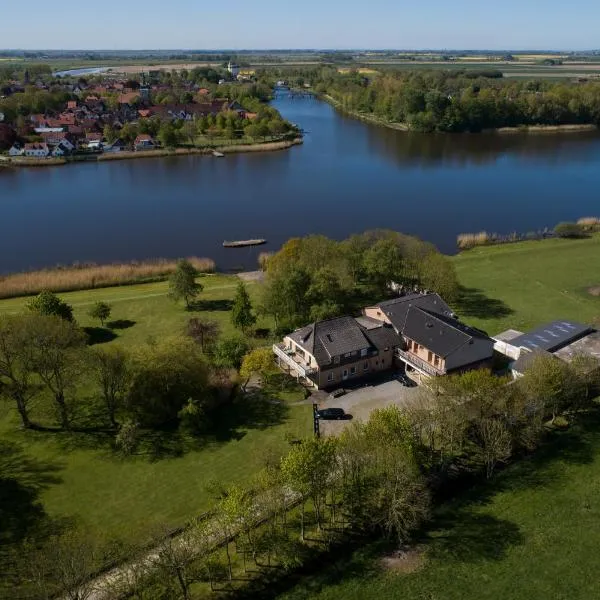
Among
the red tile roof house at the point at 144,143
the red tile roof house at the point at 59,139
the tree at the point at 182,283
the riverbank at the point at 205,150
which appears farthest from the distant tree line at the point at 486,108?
the tree at the point at 182,283

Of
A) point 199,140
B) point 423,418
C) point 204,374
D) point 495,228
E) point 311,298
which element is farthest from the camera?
point 199,140

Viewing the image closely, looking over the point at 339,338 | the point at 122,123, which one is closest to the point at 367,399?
the point at 339,338

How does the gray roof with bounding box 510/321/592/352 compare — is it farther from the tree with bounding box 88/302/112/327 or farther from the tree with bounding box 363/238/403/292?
the tree with bounding box 88/302/112/327

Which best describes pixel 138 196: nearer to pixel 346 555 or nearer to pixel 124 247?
pixel 124 247

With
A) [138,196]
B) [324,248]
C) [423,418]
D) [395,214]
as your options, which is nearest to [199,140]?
[138,196]

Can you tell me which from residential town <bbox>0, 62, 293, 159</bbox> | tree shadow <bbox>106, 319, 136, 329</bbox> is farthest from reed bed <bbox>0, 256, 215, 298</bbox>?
residential town <bbox>0, 62, 293, 159</bbox>

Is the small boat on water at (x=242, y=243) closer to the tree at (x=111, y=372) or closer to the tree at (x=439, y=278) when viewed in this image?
the tree at (x=439, y=278)
